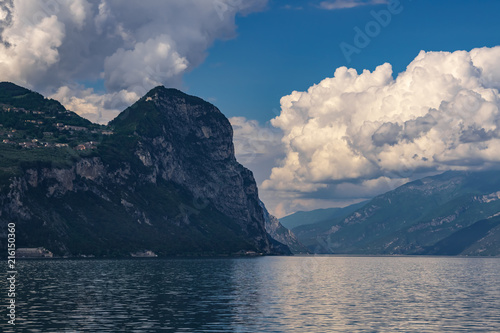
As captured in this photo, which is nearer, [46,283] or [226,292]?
[226,292]

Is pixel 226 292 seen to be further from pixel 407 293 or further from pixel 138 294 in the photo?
pixel 407 293

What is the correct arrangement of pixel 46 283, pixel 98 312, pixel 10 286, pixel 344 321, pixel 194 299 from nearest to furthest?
1. pixel 344 321
2. pixel 98 312
3. pixel 194 299
4. pixel 10 286
5. pixel 46 283

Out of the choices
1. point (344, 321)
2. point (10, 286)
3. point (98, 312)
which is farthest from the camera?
point (10, 286)

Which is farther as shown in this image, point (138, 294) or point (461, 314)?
point (138, 294)

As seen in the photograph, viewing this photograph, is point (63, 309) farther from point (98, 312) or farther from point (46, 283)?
point (46, 283)

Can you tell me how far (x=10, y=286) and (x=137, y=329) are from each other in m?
74.1

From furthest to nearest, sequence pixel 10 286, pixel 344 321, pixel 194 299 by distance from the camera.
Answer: pixel 10 286 < pixel 194 299 < pixel 344 321

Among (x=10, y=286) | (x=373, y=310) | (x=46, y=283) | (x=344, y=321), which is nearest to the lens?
(x=344, y=321)

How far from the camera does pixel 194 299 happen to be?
415 feet

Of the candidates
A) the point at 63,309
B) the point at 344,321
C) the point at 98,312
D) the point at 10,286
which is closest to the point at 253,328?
the point at 344,321

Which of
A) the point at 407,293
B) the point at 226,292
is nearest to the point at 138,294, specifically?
the point at 226,292

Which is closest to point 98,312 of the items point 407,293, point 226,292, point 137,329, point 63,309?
point 63,309

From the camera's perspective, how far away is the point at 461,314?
344 feet

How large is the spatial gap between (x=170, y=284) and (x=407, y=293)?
66.1 meters
